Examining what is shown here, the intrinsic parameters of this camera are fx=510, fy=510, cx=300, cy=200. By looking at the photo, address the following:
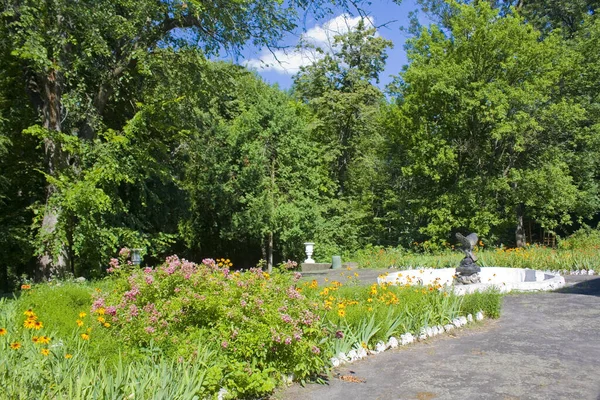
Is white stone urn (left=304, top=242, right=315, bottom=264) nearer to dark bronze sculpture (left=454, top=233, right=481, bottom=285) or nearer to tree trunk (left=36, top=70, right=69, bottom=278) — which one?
dark bronze sculpture (left=454, top=233, right=481, bottom=285)

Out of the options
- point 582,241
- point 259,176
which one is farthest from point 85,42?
point 582,241

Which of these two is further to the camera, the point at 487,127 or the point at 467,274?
the point at 487,127

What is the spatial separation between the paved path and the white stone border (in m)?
0.09

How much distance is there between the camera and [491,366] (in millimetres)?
5551

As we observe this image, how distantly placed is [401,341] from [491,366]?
4.19 ft

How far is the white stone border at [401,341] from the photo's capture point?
18.4ft

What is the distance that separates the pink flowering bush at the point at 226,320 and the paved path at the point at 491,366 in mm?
396

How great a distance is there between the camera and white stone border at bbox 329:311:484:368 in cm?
561

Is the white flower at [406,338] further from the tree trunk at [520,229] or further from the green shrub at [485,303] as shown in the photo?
the tree trunk at [520,229]

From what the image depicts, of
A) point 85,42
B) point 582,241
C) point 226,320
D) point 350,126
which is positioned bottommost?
point 226,320

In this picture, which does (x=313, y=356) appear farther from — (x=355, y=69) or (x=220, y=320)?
(x=355, y=69)

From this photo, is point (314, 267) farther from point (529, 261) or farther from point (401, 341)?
point (401, 341)

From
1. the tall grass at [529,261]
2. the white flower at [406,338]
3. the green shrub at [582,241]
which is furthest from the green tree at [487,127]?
the white flower at [406,338]

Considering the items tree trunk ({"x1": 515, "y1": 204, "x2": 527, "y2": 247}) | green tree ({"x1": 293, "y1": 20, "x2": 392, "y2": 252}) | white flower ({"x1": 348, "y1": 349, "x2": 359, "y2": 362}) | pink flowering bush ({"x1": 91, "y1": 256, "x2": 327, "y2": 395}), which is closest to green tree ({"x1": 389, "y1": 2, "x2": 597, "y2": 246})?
tree trunk ({"x1": 515, "y1": 204, "x2": 527, "y2": 247})
